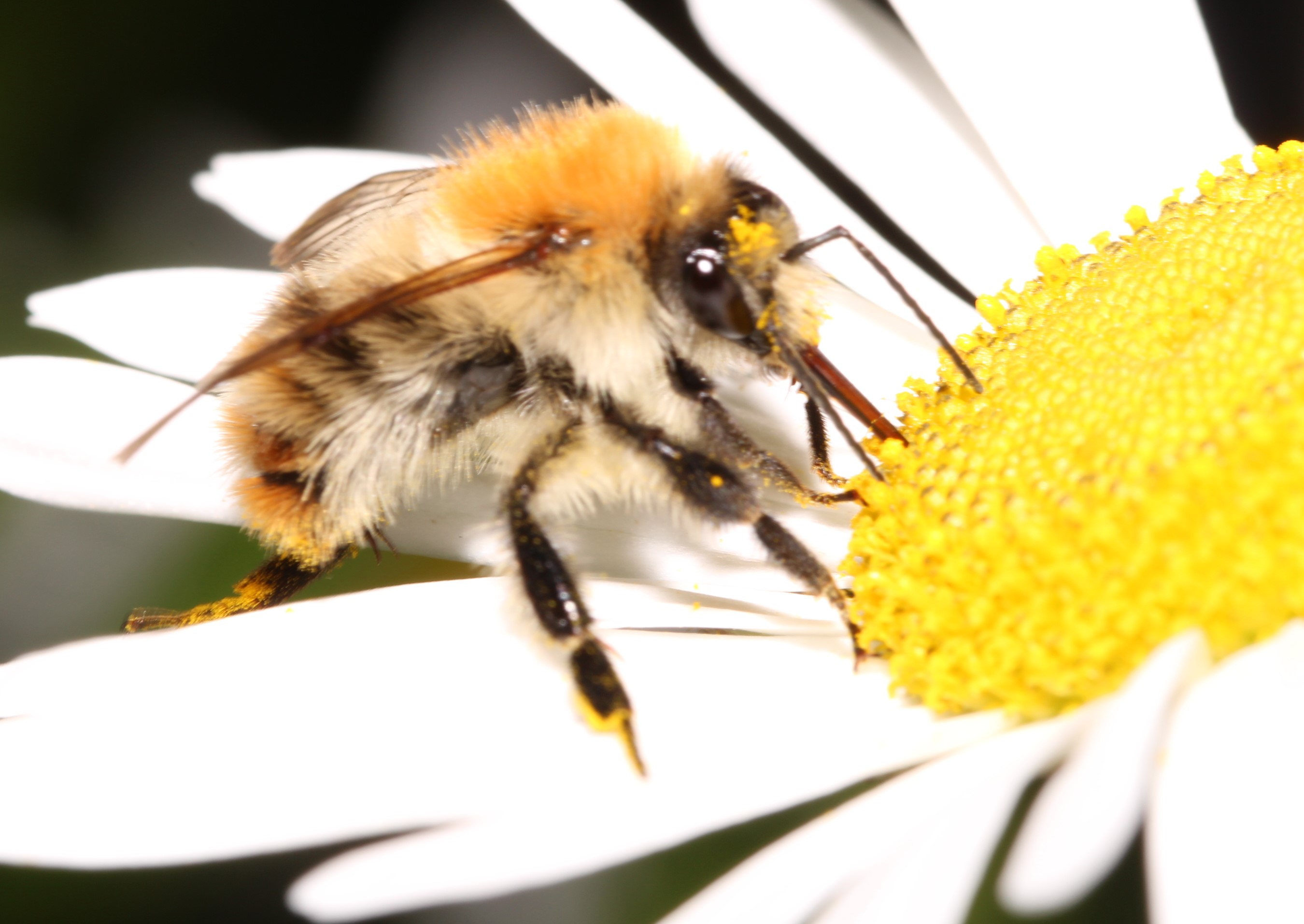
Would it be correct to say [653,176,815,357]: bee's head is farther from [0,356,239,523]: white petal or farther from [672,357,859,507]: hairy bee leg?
[0,356,239,523]: white petal

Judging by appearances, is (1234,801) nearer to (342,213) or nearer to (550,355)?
(550,355)

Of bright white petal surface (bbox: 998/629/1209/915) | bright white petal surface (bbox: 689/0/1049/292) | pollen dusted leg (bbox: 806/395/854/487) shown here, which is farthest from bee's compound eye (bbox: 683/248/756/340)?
bright white petal surface (bbox: 689/0/1049/292)

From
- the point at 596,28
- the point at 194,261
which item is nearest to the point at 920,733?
the point at 596,28

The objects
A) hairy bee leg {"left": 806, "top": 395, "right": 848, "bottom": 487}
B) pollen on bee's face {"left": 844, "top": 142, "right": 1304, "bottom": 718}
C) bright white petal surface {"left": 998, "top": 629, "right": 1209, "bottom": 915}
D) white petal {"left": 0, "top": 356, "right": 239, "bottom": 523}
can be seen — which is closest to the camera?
bright white petal surface {"left": 998, "top": 629, "right": 1209, "bottom": 915}

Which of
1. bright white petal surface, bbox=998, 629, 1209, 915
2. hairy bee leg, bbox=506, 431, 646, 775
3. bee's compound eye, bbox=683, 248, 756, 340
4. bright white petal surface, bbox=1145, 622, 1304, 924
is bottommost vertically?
bright white petal surface, bbox=1145, 622, 1304, 924

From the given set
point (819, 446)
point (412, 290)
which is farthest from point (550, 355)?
point (819, 446)

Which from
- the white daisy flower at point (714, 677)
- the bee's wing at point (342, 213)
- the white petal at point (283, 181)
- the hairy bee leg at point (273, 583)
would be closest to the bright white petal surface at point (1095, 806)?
the white daisy flower at point (714, 677)
